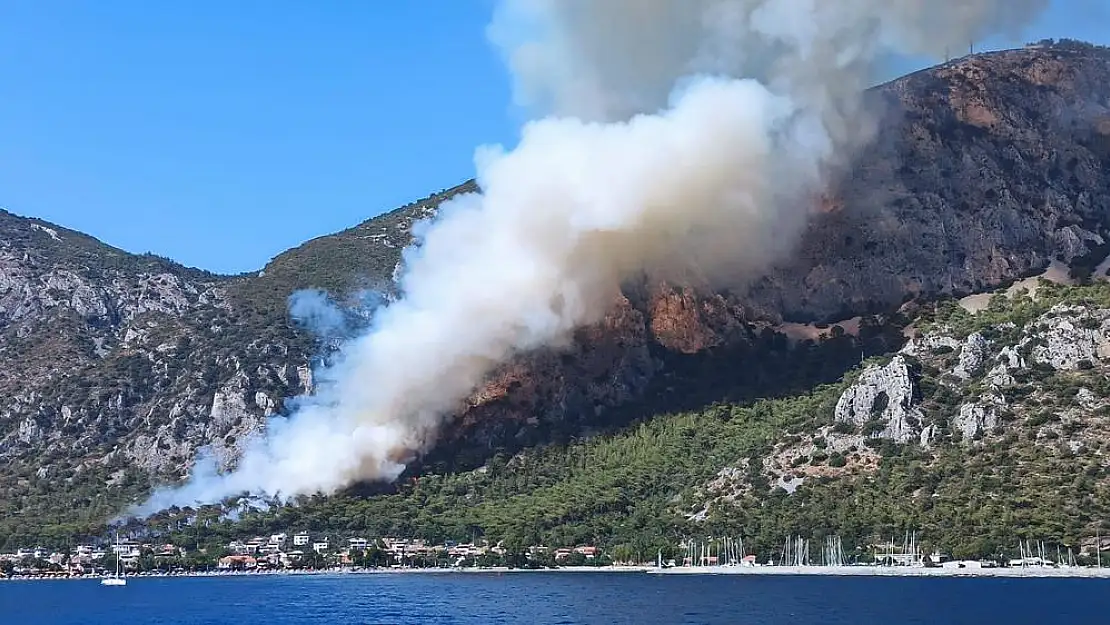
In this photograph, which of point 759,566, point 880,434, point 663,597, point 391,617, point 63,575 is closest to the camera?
point 391,617

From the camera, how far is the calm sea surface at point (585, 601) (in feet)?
351

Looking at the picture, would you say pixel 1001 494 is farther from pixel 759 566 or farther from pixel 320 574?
pixel 320 574

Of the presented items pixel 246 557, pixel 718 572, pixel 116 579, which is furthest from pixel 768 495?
pixel 116 579

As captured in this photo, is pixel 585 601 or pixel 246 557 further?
pixel 246 557

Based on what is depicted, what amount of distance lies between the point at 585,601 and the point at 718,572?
121 ft

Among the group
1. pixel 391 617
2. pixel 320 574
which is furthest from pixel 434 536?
pixel 391 617

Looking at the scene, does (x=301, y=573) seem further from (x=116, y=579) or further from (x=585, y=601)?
(x=585, y=601)

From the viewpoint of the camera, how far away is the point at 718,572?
157375 mm

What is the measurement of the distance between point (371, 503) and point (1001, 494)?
86.6 m

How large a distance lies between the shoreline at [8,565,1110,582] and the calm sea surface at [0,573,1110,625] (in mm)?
1105

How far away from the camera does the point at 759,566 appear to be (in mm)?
154125

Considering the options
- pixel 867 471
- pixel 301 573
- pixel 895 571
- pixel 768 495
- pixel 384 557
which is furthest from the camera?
pixel 384 557

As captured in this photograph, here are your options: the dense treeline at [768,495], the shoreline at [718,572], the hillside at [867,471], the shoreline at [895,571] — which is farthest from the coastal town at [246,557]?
the shoreline at [895,571]

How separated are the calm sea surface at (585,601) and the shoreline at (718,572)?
43.5 inches
